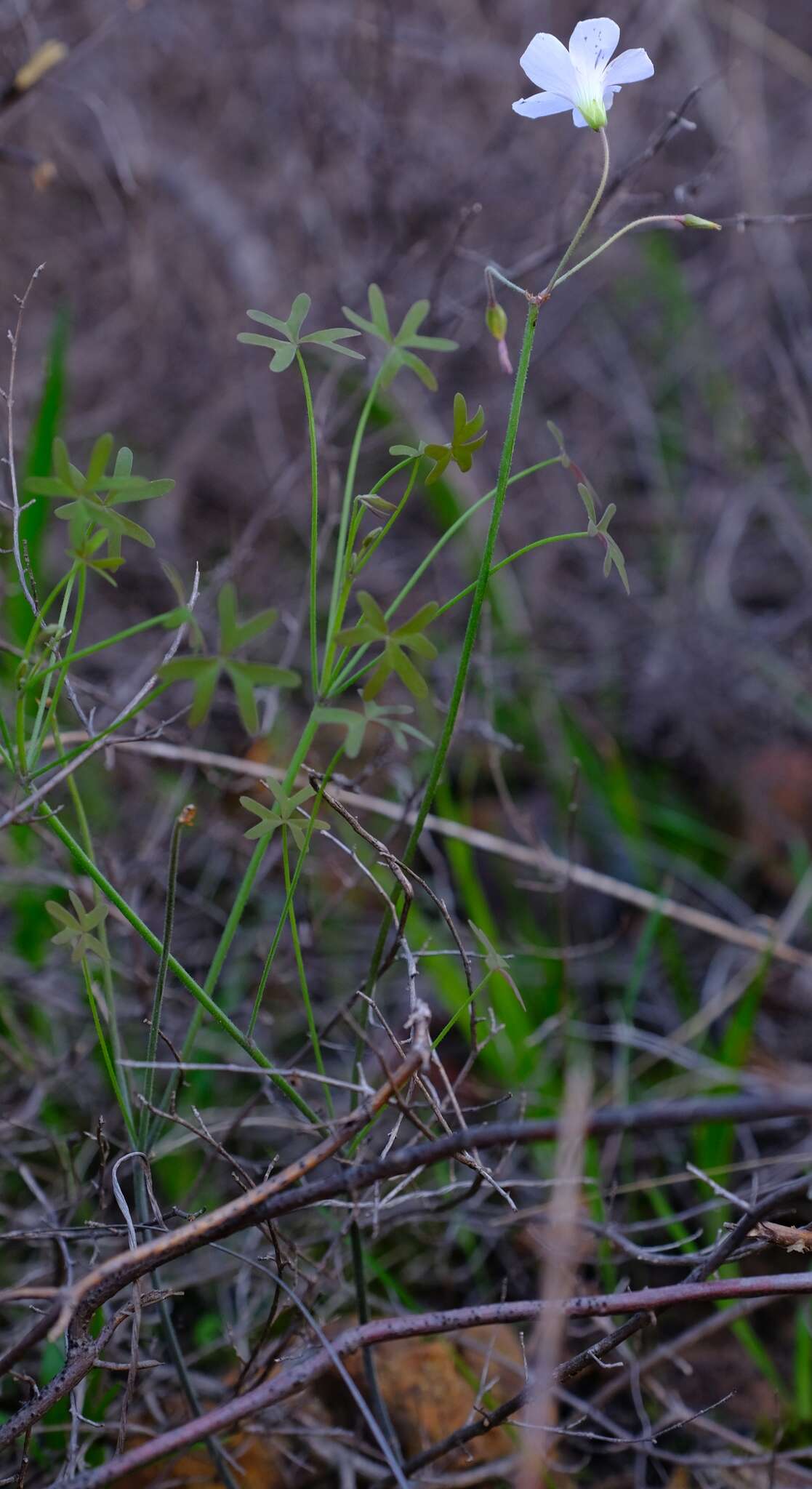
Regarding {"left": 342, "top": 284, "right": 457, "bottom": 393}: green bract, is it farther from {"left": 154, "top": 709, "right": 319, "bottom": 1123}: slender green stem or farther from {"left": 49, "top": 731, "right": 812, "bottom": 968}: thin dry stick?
{"left": 49, "top": 731, "right": 812, "bottom": 968}: thin dry stick

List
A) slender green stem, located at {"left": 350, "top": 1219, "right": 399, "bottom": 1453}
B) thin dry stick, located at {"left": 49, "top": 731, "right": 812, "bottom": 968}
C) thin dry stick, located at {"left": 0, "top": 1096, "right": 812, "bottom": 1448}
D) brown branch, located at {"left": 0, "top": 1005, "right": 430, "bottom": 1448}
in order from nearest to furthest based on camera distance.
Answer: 1. thin dry stick, located at {"left": 0, "top": 1096, "right": 812, "bottom": 1448}
2. brown branch, located at {"left": 0, "top": 1005, "right": 430, "bottom": 1448}
3. slender green stem, located at {"left": 350, "top": 1219, "right": 399, "bottom": 1453}
4. thin dry stick, located at {"left": 49, "top": 731, "right": 812, "bottom": 968}

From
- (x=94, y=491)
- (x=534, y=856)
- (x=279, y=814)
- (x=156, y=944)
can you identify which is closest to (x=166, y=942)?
(x=156, y=944)

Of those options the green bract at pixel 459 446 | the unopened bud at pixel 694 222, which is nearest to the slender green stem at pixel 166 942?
the green bract at pixel 459 446

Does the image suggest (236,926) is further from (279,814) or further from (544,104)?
(544,104)

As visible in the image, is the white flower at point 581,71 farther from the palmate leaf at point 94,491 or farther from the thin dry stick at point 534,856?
the thin dry stick at point 534,856

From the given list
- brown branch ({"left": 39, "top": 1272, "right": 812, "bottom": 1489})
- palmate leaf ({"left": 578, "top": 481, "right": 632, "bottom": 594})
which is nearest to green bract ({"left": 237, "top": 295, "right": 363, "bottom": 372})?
palmate leaf ({"left": 578, "top": 481, "right": 632, "bottom": 594})

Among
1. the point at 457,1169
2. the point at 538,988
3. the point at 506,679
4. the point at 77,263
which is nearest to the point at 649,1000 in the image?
the point at 538,988
